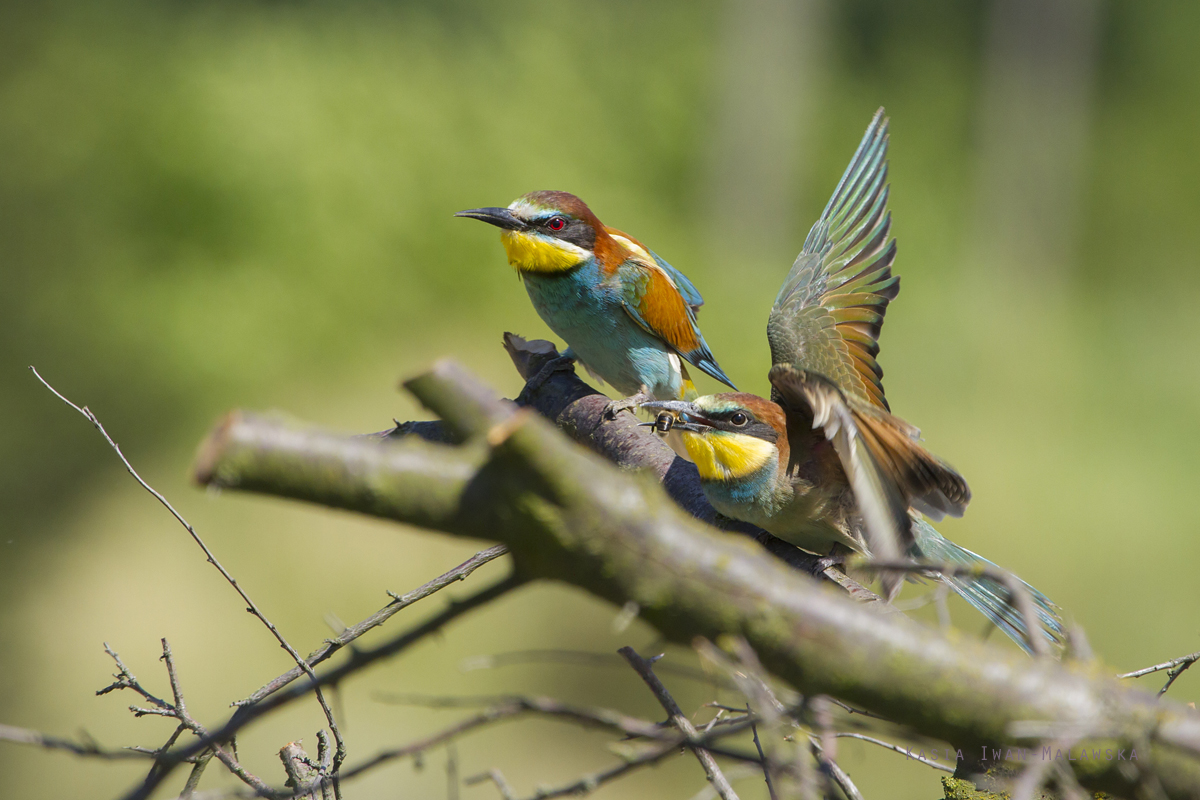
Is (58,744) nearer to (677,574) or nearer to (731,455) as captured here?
(677,574)

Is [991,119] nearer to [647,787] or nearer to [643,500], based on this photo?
[647,787]

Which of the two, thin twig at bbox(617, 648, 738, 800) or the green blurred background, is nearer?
thin twig at bbox(617, 648, 738, 800)

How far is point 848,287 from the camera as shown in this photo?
6.45 feet

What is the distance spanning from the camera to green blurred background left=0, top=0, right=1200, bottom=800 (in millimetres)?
3805

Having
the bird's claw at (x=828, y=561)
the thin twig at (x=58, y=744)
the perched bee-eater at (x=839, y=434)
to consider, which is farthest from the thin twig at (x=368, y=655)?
the bird's claw at (x=828, y=561)

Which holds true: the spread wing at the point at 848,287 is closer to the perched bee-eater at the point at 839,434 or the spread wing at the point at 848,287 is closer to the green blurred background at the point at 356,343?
the perched bee-eater at the point at 839,434

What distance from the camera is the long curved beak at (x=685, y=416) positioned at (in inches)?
68.7

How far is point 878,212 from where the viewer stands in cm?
200

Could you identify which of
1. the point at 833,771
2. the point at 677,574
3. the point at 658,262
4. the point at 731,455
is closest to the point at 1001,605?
the point at 731,455

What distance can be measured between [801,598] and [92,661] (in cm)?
375

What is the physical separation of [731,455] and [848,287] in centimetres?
53

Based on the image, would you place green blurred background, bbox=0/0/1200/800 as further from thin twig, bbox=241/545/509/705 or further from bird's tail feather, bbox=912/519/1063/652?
bird's tail feather, bbox=912/519/1063/652

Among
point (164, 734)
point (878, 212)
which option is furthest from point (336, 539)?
point (878, 212)

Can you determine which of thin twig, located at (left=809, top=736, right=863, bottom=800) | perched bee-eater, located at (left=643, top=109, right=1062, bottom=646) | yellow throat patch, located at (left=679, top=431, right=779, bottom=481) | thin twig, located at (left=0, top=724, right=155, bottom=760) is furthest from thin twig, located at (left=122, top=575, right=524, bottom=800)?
yellow throat patch, located at (left=679, top=431, right=779, bottom=481)
